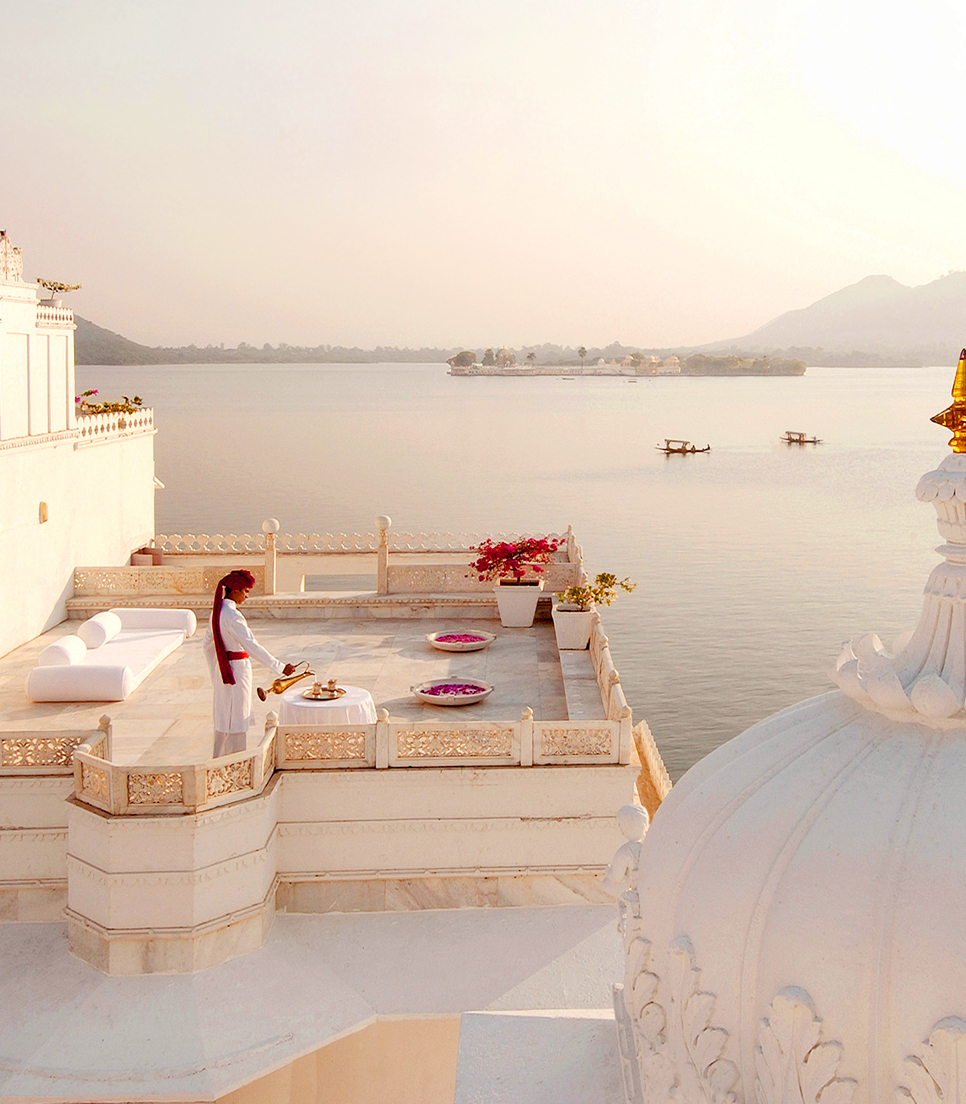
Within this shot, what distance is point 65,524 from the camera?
56.3 ft

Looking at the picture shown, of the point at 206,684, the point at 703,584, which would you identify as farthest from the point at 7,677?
the point at 703,584

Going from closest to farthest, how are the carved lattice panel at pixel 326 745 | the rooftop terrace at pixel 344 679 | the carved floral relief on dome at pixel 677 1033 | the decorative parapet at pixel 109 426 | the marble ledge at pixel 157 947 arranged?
the carved floral relief on dome at pixel 677 1033, the marble ledge at pixel 157 947, the carved lattice panel at pixel 326 745, the rooftop terrace at pixel 344 679, the decorative parapet at pixel 109 426

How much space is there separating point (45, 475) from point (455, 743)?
9.37 m

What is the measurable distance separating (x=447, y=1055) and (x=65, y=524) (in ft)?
36.1

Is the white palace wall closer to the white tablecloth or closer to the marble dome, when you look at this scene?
the white tablecloth

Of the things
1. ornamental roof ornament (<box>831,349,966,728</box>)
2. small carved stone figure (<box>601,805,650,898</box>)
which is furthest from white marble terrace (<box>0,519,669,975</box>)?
ornamental roof ornament (<box>831,349,966,728</box>)

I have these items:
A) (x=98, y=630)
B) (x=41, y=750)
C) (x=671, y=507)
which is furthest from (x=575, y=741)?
(x=671, y=507)

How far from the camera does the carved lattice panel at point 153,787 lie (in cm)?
907

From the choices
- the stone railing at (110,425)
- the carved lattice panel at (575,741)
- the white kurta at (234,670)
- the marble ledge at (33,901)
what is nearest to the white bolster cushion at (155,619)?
the stone railing at (110,425)

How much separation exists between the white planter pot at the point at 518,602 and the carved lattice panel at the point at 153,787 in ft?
23.8

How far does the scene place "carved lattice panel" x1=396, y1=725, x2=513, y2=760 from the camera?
33.3 ft

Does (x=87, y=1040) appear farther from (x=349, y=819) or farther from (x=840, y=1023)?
(x=840, y=1023)

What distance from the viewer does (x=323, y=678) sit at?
13125 millimetres

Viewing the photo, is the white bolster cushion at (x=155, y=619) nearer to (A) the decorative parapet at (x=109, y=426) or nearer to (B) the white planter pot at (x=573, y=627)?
(A) the decorative parapet at (x=109, y=426)
